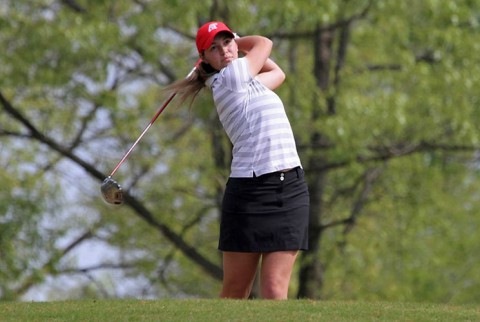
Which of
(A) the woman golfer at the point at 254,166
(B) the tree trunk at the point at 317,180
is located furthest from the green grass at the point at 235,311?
(B) the tree trunk at the point at 317,180

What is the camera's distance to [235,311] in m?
8.04

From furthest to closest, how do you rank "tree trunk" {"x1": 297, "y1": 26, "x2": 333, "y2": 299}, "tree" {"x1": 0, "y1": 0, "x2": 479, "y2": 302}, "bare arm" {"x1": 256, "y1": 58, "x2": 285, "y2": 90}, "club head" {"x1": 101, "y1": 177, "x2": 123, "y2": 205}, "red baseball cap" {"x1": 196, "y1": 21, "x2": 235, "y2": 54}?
"tree trunk" {"x1": 297, "y1": 26, "x2": 333, "y2": 299}, "tree" {"x1": 0, "y1": 0, "x2": 479, "y2": 302}, "club head" {"x1": 101, "y1": 177, "x2": 123, "y2": 205}, "bare arm" {"x1": 256, "y1": 58, "x2": 285, "y2": 90}, "red baseball cap" {"x1": 196, "y1": 21, "x2": 235, "y2": 54}

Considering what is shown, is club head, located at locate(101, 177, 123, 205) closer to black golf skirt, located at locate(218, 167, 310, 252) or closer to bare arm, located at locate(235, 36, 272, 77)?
black golf skirt, located at locate(218, 167, 310, 252)

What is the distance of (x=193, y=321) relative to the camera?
308 inches

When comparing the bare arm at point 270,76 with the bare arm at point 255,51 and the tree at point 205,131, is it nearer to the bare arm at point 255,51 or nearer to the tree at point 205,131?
the bare arm at point 255,51

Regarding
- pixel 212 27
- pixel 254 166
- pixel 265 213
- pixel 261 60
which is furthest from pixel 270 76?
pixel 265 213

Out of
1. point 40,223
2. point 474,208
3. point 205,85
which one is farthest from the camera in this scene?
point 474,208

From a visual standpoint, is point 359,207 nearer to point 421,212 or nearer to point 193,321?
point 421,212

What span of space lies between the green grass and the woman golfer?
0.23 m

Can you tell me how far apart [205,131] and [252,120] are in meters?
14.9

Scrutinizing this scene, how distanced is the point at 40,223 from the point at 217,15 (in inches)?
190

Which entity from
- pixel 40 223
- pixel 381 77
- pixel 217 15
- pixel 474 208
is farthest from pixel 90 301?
pixel 474 208

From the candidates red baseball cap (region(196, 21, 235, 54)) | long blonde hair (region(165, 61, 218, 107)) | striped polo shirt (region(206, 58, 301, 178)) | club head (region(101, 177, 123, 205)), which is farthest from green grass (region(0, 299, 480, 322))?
red baseball cap (region(196, 21, 235, 54))

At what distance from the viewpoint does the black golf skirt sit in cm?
814
